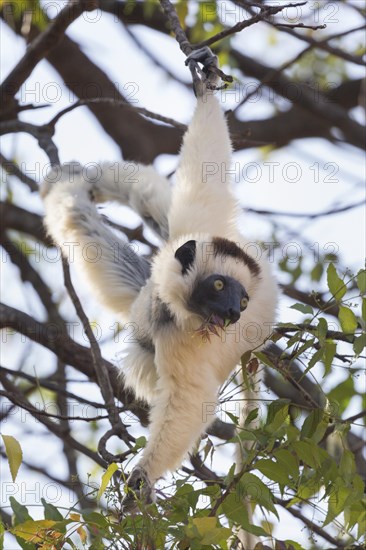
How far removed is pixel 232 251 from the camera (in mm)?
4418

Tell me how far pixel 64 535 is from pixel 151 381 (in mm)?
2199

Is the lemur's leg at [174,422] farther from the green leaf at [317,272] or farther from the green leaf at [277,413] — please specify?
the green leaf at [317,272]

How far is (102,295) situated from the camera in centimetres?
529

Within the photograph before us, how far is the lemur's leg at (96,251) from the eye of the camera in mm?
5254

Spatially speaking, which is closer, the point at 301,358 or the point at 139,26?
the point at 301,358

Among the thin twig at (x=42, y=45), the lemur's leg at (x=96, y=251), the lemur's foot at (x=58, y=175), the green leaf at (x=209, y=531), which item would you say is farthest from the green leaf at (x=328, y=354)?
the thin twig at (x=42, y=45)

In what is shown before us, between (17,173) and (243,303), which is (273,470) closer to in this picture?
(243,303)

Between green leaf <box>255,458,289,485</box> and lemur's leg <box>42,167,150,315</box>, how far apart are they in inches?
94.4

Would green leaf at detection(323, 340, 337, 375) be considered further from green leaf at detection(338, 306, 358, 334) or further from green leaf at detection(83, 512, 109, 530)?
green leaf at detection(83, 512, 109, 530)

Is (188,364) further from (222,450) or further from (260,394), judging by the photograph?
(222,450)

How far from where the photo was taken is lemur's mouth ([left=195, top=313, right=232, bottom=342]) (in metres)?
4.23

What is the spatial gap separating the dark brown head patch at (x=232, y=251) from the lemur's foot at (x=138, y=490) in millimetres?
1135

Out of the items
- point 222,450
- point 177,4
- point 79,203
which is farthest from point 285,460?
point 177,4

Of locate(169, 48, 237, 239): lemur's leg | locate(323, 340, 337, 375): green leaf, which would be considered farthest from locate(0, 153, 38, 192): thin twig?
locate(323, 340, 337, 375): green leaf
